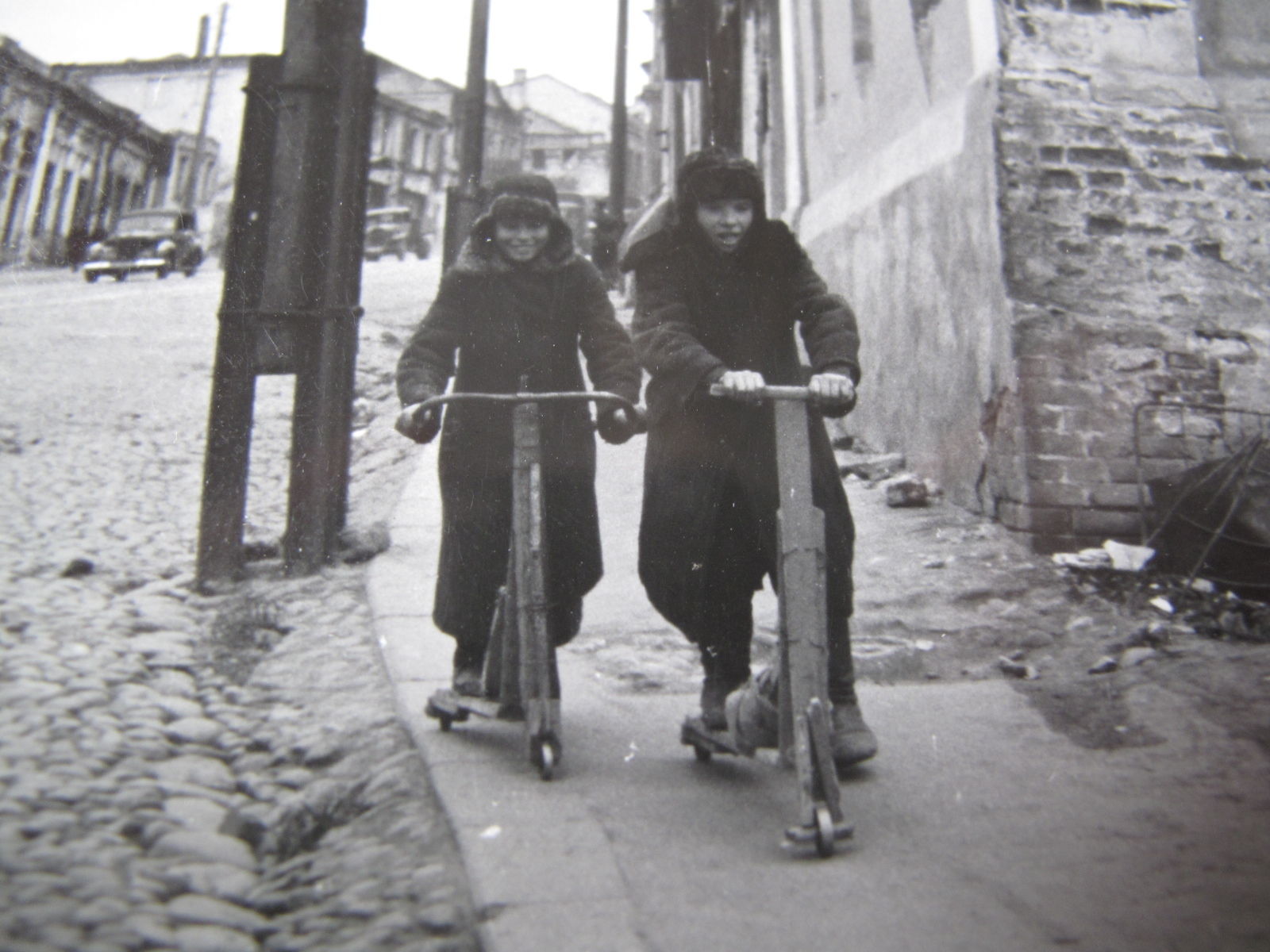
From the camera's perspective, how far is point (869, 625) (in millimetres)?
4473

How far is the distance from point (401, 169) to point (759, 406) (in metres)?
54.7

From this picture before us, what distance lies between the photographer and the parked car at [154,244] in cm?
2017

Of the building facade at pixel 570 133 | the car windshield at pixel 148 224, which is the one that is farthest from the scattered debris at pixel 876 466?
the building facade at pixel 570 133

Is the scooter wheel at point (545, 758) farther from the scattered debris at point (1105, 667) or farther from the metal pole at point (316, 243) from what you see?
the metal pole at point (316, 243)

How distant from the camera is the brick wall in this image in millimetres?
5023

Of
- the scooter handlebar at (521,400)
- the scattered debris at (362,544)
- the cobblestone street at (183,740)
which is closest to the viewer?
the cobblestone street at (183,740)

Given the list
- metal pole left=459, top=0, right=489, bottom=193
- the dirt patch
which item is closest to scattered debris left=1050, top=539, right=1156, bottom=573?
the dirt patch

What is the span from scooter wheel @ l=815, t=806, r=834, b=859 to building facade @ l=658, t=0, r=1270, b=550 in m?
3.08

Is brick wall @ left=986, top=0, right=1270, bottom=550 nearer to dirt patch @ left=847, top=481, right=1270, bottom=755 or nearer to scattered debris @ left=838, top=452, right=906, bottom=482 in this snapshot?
dirt patch @ left=847, top=481, right=1270, bottom=755

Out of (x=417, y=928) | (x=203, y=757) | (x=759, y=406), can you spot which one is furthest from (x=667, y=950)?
(x=203, y=757)

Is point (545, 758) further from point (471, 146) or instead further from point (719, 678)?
point (471, 146)

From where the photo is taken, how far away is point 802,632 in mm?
2404

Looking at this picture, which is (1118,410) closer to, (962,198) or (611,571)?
(962,198)

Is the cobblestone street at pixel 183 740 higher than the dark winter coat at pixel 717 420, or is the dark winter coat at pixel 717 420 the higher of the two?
the dark winter coat at pixel 717 420
